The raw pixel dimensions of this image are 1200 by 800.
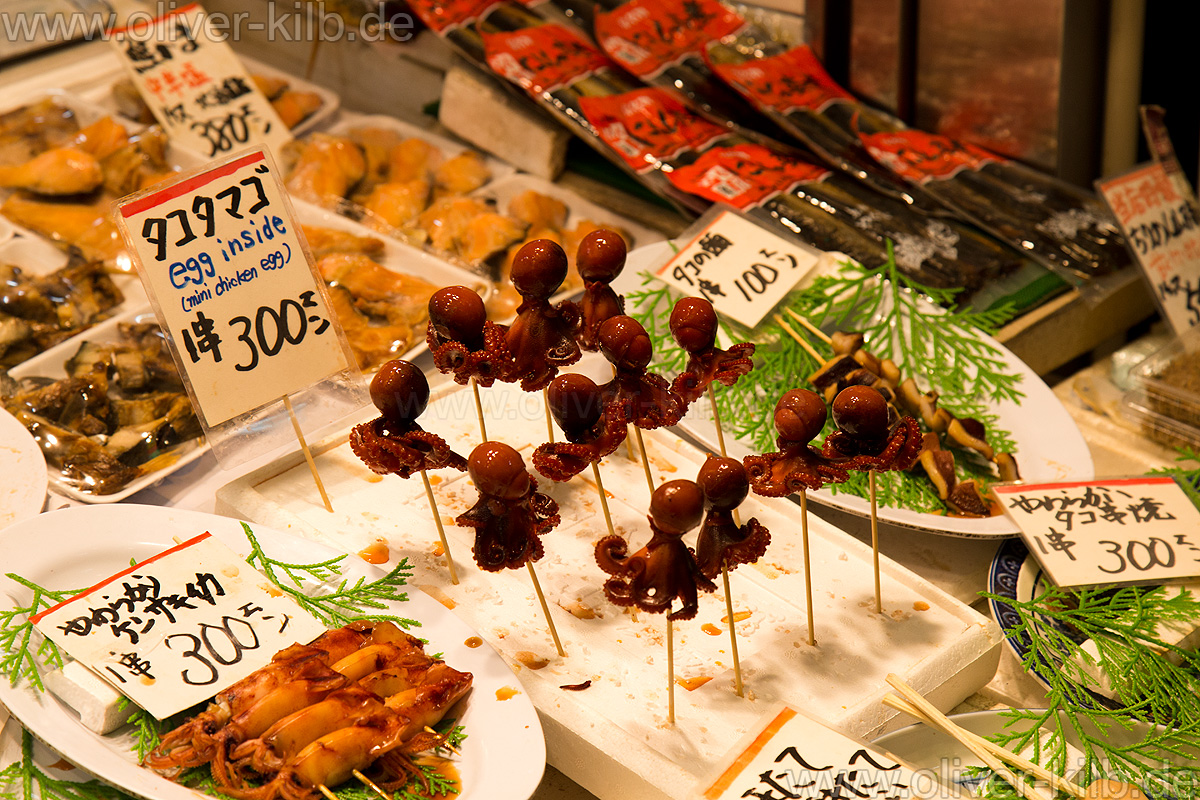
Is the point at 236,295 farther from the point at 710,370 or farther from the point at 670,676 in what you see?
the point at 670,676

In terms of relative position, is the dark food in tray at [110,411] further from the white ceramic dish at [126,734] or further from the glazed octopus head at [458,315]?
the glazed octopus head at [458,315]

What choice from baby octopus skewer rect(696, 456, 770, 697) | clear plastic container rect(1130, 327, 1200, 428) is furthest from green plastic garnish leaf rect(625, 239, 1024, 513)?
baby octopus skewer rect(696, 456, 770, 697)

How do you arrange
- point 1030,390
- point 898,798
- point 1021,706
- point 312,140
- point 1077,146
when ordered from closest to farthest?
point 898,798 → point 1021,706 → point 1030,390 → point 1077,146 → point 312,140

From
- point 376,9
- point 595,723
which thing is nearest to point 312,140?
point 376,9

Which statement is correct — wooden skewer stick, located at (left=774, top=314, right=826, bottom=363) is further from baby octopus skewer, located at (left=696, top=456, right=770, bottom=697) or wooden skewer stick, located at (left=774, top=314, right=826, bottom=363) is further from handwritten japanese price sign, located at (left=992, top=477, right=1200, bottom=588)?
baby octopus skewer, located at (left=696, top=456, right=770, bottom=697)

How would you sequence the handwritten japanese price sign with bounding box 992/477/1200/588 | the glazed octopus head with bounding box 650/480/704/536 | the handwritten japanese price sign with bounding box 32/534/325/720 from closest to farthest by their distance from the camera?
1. the glazed octopus head with bounding box 650/480/704/536
2. the handwritten japanese price sign with bounding box 32/534/325/720
3. the handwritten japanese price sign with bounding box 992/477/1200/588

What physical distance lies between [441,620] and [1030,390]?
137 cm

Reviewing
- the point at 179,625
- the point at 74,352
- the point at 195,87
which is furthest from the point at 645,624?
the point at 195,87

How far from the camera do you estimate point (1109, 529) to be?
1.82 metres

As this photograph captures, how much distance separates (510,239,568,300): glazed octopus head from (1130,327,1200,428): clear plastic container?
1.50 meters

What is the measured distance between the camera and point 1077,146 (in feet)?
9.33

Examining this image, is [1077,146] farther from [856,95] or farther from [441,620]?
[441,620]

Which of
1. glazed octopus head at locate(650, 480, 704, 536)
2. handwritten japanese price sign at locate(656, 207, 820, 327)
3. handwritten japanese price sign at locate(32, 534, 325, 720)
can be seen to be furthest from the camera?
handwritten japanese price sign at locate(656, 207, 820, 327)

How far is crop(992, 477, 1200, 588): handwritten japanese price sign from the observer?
175 cm
